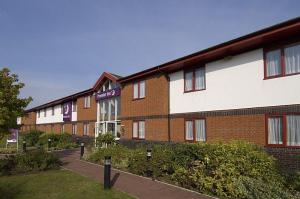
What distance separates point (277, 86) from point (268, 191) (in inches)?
202

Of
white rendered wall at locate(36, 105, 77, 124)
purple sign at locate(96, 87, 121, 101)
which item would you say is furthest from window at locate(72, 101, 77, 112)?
purple sign at locate(96, 87, 121, 101)

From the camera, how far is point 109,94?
85.9ft

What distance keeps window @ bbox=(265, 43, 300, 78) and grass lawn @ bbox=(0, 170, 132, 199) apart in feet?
25.0

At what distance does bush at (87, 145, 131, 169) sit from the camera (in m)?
16.2

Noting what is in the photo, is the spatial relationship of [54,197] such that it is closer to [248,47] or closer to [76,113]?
[248,47]

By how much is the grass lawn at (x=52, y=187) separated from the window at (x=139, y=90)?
9.41 m

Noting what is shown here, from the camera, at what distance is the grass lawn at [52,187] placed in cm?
962

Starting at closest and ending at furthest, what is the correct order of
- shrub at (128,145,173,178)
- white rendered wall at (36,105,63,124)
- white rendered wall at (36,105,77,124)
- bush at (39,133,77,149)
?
shrub at (128,145,173,178) → bush at (39,133,77,149) → white rendered wall at (36,105,77,124) → white rendered wall at (36,105,63,124)

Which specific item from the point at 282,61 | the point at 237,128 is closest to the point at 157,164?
the point at 237,128

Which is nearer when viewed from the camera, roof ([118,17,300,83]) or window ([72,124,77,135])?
roof ([118,17,300,83])

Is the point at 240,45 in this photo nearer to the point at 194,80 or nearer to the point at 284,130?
the point at 284,130

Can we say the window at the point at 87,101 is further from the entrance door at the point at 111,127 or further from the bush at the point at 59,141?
the entrance door at the point at 111,127

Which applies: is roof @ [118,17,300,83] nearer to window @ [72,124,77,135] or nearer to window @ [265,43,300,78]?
window @ [265,43,300,78]

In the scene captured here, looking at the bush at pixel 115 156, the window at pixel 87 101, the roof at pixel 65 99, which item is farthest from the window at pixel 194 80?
the window at pixel 87 101
